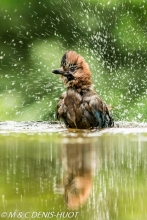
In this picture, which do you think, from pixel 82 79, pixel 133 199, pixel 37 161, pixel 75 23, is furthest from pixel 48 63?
pixel 133 199

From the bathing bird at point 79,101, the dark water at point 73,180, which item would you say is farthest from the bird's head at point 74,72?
the dark water at point 73,180

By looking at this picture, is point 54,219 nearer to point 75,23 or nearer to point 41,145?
point 41,145

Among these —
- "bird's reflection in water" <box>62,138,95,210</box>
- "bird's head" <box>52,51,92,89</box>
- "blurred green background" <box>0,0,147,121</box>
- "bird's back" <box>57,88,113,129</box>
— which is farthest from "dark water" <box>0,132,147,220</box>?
"blurred green background" <box>0,0,147,121</box>

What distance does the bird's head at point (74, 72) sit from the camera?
5.28 m

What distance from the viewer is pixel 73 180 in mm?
2264

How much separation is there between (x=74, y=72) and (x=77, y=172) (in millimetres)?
2906

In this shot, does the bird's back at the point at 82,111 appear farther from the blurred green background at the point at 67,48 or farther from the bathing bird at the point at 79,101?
the blurred green background at the point at 67,48

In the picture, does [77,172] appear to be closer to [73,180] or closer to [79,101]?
[73,180]

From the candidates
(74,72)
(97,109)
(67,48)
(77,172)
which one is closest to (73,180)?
(77,172)

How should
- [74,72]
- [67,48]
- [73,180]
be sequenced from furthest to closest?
[67,48] < [74,72] < [73,180]

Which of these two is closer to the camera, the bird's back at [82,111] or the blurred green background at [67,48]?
the bird's back at [82,111]

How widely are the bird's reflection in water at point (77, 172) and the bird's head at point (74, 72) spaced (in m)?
1.85

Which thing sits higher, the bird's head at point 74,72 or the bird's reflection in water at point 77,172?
the bird's head at point 74,72

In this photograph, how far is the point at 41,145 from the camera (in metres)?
3.45
